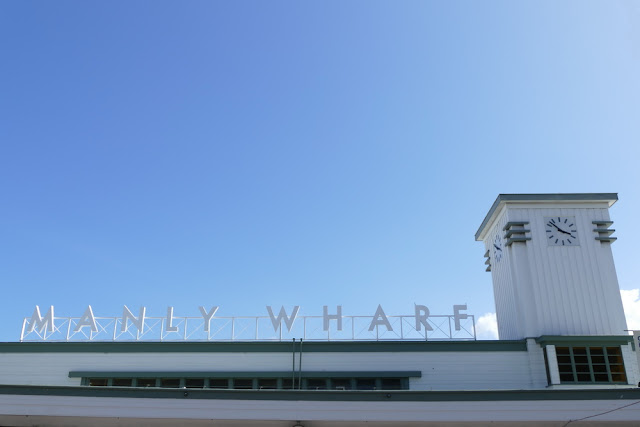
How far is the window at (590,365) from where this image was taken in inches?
1097

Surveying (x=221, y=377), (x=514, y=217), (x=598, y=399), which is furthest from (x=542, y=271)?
(x=221, y=377)

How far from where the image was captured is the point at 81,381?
94.1 feet

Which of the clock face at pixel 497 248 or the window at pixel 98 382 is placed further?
the clock face at pixel 497 248

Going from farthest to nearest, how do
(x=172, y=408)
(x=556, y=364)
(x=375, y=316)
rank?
(x=375, y=316)
(x=556, y=364)
(x=172, y=408)

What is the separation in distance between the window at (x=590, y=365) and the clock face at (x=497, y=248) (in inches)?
252

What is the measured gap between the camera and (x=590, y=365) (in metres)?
28.1

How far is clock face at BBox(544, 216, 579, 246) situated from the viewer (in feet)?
101

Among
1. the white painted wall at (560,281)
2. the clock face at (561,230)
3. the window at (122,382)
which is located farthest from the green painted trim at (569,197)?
the window at (122,382)

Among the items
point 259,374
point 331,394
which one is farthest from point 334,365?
point 331,394

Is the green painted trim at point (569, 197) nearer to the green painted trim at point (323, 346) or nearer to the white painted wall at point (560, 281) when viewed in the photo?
the white painted wall at point (560, 281)

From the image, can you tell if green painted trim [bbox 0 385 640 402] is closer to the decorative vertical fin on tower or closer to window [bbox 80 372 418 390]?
window [bbox 80 372 418 390]

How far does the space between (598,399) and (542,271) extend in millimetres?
10785

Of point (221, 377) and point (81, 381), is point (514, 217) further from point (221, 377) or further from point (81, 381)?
point (81, 381)

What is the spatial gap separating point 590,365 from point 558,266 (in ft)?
15.5
